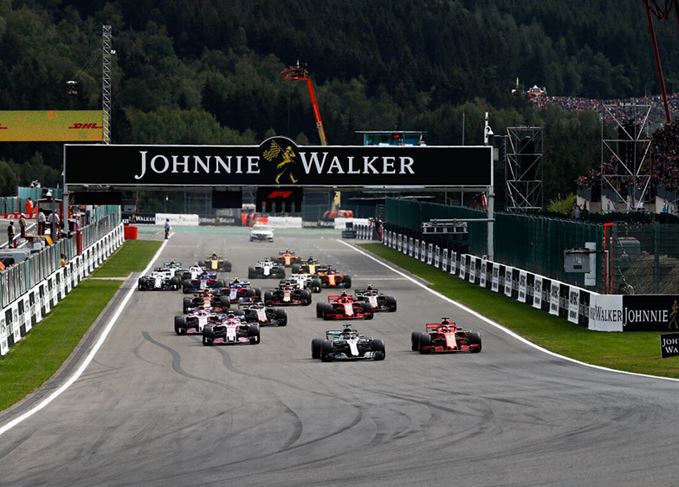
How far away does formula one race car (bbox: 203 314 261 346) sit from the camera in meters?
34.9

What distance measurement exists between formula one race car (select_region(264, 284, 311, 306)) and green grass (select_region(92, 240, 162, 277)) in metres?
19.9

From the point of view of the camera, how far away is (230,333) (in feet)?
116

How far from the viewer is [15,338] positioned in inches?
1436

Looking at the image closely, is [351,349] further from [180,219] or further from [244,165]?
[180,219]


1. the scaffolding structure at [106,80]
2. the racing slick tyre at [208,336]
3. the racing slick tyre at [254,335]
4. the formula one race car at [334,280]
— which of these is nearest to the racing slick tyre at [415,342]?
the racing slick tyre at [254,335]

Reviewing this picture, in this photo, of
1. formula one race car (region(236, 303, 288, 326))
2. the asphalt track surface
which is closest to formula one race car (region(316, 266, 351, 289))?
formula one race car (region(236, 303, 288, 326))

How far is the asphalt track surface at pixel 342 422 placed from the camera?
656 inches

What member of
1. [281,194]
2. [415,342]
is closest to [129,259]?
[281,194]

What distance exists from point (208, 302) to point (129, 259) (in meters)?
35.5

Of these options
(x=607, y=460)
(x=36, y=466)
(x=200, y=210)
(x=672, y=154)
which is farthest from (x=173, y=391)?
(x=200, y=210)

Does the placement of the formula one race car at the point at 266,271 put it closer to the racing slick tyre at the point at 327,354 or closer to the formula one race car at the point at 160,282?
the formula one race car at the point at 160,282

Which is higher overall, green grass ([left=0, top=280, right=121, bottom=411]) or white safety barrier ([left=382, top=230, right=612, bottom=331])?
white safety barrier ([left=382, top=230, right=612, bottom=331])

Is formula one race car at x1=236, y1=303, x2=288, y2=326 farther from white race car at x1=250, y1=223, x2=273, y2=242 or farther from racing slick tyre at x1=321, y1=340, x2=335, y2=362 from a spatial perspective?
white race car at x1=250, y1=223, x2=273, y2=242

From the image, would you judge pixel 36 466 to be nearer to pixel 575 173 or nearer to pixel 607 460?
pixel 607 460
